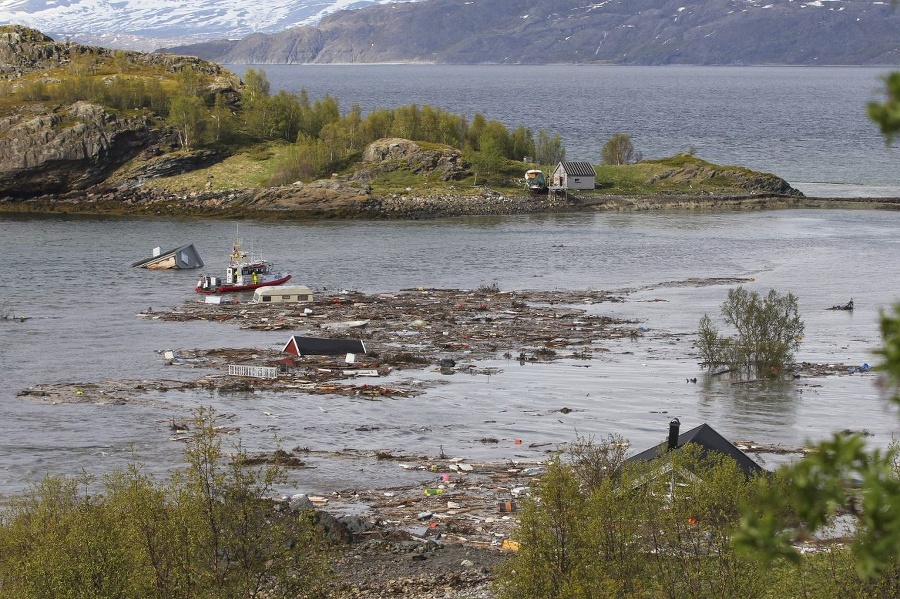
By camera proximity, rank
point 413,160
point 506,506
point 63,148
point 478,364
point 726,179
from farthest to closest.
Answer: point 726,179, point 413,160, point 63,148, point 478,364, point 506,506

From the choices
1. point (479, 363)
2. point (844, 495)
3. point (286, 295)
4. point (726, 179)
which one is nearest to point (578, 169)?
point (726, 179)

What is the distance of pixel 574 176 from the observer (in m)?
92.9

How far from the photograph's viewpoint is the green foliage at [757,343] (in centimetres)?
3644

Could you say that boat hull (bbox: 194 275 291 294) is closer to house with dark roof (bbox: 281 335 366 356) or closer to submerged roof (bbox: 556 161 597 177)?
house with dark roof (bbox: 281 335 366 356)

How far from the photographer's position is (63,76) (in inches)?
4200

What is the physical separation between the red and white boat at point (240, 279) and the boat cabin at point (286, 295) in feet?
13.2

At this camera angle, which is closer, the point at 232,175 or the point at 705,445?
the point at 705,445

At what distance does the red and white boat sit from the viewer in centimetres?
5466

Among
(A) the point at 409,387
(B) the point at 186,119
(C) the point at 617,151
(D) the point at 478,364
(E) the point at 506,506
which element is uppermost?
(B) the point at 186,119

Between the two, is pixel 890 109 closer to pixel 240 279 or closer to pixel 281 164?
pixel 240 279

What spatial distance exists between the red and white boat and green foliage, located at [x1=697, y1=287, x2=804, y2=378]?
24.7 m

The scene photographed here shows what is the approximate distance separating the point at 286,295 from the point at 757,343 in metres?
22.8

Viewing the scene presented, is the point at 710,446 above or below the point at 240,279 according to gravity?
below

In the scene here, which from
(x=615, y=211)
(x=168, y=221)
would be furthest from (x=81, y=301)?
(x=615, y=211)
